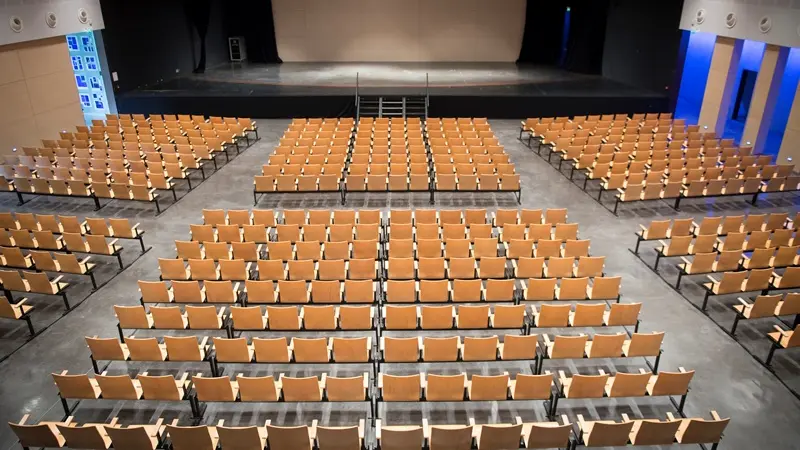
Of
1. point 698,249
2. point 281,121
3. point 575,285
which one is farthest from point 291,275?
point 281,121

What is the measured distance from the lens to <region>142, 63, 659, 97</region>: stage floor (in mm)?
16267

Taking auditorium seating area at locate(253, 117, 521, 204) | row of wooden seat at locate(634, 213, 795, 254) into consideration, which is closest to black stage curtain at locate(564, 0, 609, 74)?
auditorium seating area at locate(253, 117, 521, 204)

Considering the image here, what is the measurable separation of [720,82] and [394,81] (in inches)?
376

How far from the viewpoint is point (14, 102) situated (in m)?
12.6

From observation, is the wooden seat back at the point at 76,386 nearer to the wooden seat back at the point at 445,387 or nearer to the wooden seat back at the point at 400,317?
the wooden seat back at the point at 400,317

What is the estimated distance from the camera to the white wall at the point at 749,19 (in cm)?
1113

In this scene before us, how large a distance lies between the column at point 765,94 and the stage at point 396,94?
2830mm

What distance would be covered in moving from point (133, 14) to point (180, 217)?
33.2 feet

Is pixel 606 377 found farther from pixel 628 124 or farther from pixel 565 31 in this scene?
pixel 565 31

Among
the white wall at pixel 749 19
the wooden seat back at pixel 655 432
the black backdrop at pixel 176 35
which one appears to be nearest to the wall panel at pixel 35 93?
the black backdrop at pixel 176 35

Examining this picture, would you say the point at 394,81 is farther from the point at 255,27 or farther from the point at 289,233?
the point at 289,233

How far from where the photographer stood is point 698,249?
25.3 feet

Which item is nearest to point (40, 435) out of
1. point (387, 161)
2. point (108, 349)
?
point (108, 349)

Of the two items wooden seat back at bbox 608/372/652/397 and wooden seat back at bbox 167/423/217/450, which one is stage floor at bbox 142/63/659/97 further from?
wooden seat back at bbox 167/423/217/450
